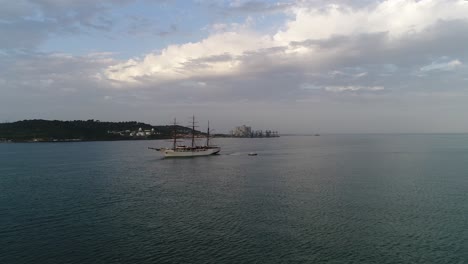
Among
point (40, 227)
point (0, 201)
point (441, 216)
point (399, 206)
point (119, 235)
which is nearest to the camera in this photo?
point (119, 235)

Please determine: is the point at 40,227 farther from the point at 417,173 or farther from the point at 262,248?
the point at 417,173

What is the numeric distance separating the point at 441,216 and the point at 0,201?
4348cm

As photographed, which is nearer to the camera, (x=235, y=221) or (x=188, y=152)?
(x=235, y=221)

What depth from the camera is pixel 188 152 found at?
108 metres

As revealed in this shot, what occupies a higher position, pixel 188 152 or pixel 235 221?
pixel 188 152

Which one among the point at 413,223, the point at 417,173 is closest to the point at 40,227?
the point at 413,223

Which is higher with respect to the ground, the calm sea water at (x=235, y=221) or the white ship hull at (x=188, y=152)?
the white ship hull at (x=188, y=152)

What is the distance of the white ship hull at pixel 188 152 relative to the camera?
105 m

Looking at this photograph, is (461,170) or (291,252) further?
(461,170)

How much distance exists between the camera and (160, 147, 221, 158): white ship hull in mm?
104731

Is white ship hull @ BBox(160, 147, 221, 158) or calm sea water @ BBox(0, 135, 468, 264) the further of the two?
white ship hull @ BBox(160, 147, 221, 158)

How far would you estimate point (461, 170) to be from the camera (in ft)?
207

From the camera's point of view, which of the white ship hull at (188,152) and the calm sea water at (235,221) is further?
the white ship hull at (188,152)

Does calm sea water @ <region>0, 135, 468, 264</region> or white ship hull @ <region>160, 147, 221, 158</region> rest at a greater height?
white ship hull @ <region>160, 147, 221, 158</region>
